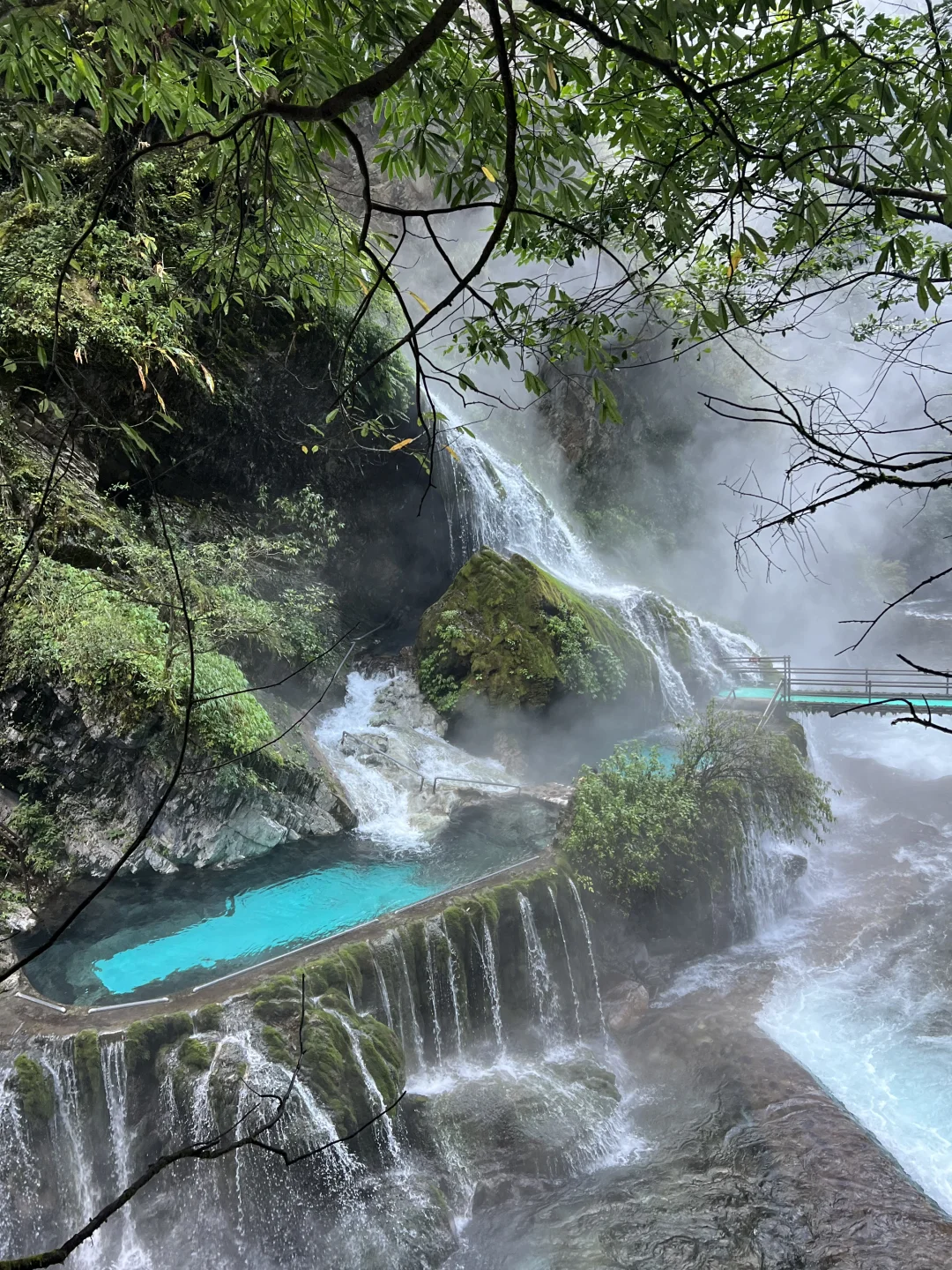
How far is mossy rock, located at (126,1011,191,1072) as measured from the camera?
518 centimetres

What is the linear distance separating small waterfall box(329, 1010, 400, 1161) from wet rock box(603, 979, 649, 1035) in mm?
2758

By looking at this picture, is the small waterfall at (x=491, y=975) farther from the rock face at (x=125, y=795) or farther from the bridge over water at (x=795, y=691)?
the bridge over water at (x=795, y=691)

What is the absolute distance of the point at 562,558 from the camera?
16.7 m

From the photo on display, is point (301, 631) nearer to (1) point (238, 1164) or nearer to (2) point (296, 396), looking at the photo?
(2) point (296, 396)

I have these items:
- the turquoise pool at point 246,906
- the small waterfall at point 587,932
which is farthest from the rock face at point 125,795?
the small waterfall at point 587,932

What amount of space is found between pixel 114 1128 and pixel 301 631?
6928 millimetres

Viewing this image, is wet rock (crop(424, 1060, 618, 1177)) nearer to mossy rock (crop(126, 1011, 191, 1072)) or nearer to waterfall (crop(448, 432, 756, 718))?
mossy rock (crop(126, 1011, 191, 1072))

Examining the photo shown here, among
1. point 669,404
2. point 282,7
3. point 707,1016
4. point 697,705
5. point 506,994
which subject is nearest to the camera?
point 282,7

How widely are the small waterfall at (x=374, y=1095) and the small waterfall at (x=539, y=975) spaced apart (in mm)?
2032

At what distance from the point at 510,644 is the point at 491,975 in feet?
20.4

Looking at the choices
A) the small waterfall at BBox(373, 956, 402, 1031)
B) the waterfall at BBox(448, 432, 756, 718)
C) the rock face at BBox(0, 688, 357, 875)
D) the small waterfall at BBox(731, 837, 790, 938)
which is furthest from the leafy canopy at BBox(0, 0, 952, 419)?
the waterfall at BBox(448, 432, 756, 718)

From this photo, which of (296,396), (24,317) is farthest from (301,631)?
(24,317)

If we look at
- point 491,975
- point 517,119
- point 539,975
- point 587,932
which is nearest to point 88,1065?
point 491,975

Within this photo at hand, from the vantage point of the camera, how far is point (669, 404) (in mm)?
23281
